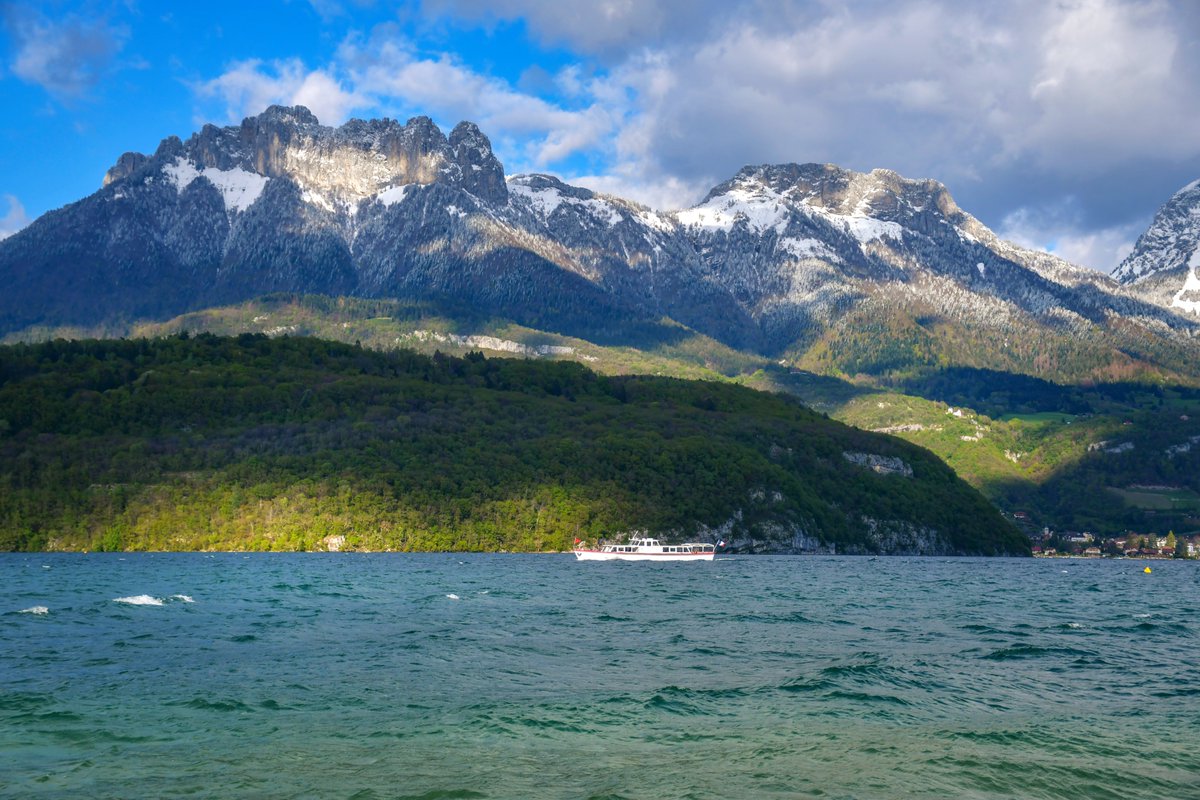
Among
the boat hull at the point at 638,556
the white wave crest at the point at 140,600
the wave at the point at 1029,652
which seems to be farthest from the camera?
the boat hull at the point at 638,556

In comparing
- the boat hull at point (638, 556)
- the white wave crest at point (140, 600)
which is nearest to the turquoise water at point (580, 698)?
the white wave crest at point (140, 600)

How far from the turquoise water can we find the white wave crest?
789 millimetres

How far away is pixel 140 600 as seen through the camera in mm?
90000

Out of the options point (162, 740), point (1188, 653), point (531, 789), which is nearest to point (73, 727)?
point (162, 740)

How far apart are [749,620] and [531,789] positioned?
51785mm

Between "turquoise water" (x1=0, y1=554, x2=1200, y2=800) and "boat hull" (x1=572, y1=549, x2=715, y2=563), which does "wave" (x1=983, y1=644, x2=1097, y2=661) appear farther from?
"boat hull" (x1=572, y1=549, x2=715, y2=563)

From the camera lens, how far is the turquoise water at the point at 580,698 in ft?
126

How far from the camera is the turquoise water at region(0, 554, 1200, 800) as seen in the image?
1512 inches

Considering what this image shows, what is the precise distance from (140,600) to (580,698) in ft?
168

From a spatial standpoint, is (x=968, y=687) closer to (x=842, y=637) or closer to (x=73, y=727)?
(x=842, y=637)

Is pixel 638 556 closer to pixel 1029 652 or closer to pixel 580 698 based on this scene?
pixel 1029 652

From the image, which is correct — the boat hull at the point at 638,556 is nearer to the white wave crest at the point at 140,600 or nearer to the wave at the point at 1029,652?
the white wave crest at the point at 140,600

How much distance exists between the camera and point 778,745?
43.7 meters

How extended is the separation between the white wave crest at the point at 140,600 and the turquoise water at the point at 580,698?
789mm
